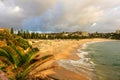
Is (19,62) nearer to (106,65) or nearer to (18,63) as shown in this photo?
(18,63)

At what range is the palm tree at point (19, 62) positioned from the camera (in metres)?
11.3

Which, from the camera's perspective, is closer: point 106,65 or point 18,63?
point 18,63

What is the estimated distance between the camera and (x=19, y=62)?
1239cm

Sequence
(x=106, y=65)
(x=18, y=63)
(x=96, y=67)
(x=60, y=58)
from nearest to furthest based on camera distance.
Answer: (x=18, y=63) → (x=96, y=67) → (x=106, y=65) → (x=60, y=58)

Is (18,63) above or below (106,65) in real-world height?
above

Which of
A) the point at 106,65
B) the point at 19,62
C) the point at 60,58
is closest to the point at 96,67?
the point at 106,65

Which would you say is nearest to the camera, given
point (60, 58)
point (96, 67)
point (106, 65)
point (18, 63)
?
point (18, 63)

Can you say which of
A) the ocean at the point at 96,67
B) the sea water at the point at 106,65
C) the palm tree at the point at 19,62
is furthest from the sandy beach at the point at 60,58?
the palm tree at the point at 19,62

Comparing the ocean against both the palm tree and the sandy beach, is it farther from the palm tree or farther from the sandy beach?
the palm tree

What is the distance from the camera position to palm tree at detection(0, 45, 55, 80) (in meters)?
11.3

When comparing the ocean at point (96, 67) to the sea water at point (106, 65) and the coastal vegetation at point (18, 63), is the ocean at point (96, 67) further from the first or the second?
the coastal vegetation at point (18, 63)

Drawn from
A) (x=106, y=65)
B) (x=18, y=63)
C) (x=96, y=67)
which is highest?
(x=18, y=63)

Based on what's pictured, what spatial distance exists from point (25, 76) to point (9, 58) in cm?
132

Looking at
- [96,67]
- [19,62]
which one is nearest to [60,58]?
[96,67]
